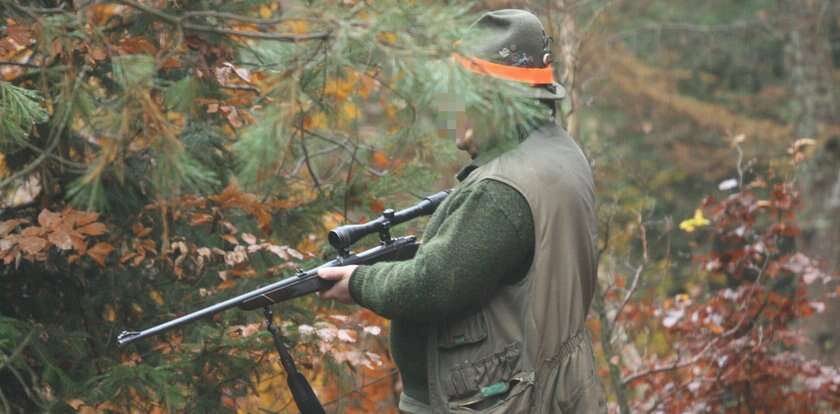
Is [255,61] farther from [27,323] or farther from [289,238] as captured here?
[27,323]

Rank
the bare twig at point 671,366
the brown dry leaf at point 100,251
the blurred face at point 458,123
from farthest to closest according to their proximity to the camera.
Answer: the bare twig at point 671,366, the brown dry leaf at point 100,251, the blurred face at point 458,123

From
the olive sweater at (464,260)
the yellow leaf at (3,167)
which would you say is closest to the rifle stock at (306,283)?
the olive sweater at (464,260)

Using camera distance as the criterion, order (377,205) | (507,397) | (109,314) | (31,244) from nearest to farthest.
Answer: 1. (507,397)
2. (31,244)
3. (109,314)
4. (377,205)

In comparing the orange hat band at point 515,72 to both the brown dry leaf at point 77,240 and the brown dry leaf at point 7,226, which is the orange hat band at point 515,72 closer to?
the brown dry leaf at point 77,240

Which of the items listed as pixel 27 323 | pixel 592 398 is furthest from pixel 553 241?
pixel 27 323

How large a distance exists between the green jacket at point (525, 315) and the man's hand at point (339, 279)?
7cm

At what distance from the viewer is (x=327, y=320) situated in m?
4.61

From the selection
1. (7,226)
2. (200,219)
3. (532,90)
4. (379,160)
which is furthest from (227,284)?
(532,90)

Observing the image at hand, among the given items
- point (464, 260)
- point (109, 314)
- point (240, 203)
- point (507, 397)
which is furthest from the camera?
point (109, 314)

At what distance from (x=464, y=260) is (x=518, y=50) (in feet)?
2.36

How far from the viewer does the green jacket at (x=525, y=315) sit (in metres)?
3.26

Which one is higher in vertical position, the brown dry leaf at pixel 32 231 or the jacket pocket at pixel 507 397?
the brown dry leaf at pixel 32 231

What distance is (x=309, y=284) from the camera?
3.58 metres

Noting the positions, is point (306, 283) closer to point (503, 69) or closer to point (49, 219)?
point (503, 69)
